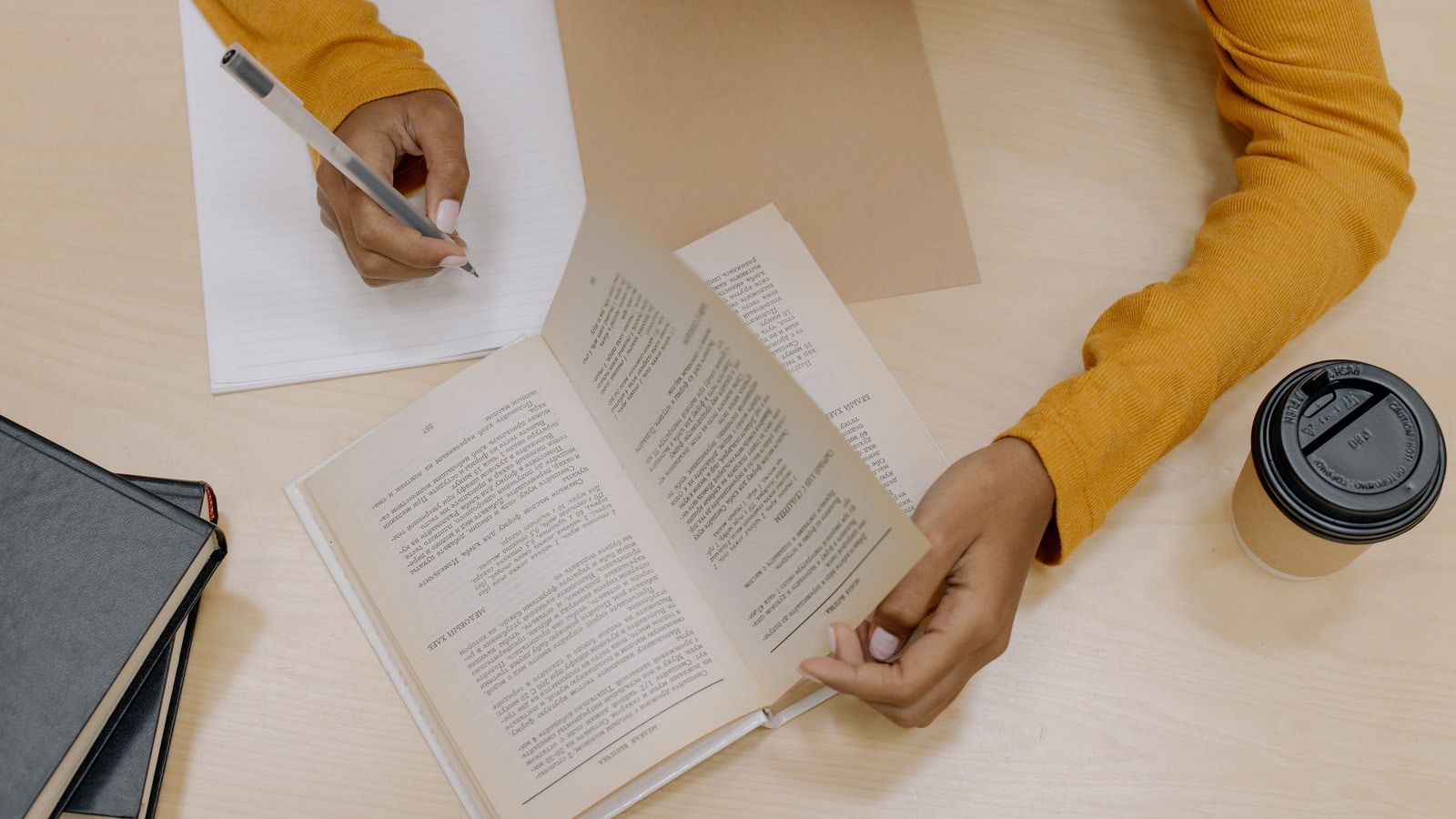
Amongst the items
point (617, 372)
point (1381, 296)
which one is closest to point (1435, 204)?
point (1381, 296)

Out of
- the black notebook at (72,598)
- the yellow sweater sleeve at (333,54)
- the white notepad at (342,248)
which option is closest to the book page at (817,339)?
the white notepad at (342,248)

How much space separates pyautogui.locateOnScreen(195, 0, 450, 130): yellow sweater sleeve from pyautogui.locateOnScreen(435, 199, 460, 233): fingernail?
0.09m

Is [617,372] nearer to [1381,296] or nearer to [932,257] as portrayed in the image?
[932,257]

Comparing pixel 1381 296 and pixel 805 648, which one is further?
pixel 1381 296

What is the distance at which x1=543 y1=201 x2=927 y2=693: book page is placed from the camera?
0.47m

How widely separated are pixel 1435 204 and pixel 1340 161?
0.10 meters

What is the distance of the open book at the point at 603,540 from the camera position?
→ 51 centimetres

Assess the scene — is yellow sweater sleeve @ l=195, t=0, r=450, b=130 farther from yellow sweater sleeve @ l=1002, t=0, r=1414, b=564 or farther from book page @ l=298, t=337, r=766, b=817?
yellow sweater sleeve @ l=1002, t=0, r=1414, b=564

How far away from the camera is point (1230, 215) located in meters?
0.65

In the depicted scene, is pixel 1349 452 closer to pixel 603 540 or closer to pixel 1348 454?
pixel 1348 454

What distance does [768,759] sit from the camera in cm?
57

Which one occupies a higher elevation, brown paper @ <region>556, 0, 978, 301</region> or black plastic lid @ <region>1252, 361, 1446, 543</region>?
brown paper @ <region>556, 0, 978, 301</region>

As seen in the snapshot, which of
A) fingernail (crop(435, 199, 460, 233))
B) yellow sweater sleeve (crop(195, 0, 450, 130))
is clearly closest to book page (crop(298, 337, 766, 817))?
fingernail (crop(435, 199, 460, 233))

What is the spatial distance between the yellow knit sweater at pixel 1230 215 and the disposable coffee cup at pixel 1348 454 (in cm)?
7
